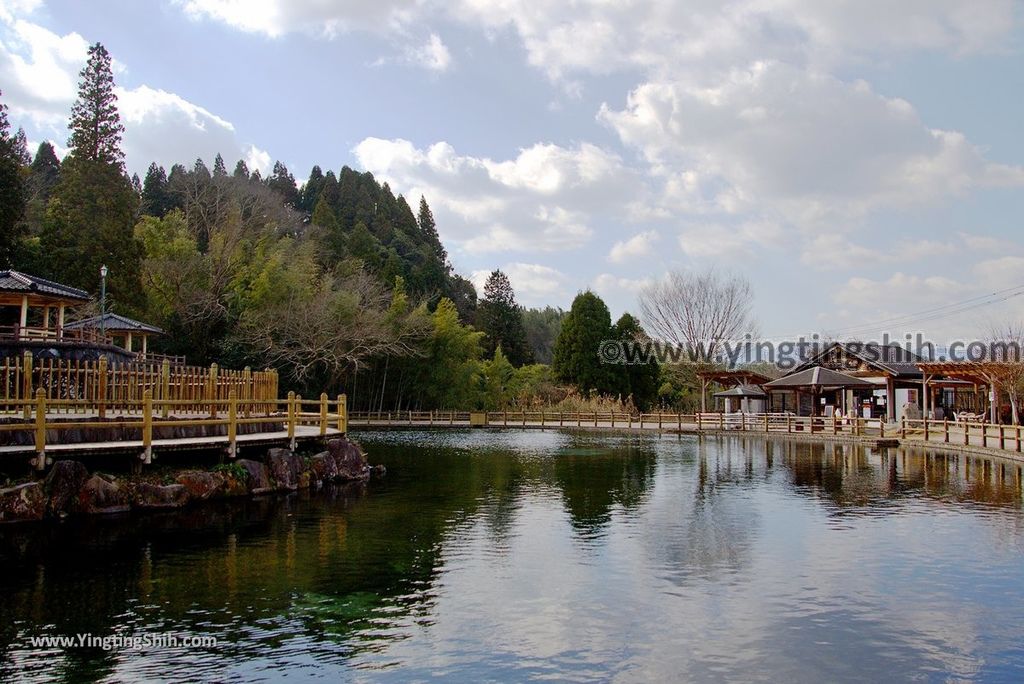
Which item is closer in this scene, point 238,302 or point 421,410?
point 238,302

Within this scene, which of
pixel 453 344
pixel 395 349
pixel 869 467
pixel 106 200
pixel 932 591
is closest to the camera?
pixel 932 591

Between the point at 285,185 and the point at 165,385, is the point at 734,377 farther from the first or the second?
the point at 285,185

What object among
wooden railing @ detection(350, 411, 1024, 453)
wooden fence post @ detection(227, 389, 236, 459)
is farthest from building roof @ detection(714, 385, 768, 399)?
wooden fence post @ detection(227, 389, 236, 459)

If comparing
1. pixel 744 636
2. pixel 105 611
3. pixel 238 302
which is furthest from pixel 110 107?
pixel 744 636

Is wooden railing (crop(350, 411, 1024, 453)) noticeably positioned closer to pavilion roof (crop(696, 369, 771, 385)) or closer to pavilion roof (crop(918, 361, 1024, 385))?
pavilion roof (crop(918, 361, 1024, 385))

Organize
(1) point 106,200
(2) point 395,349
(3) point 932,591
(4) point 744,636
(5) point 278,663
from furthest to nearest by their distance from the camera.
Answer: (2) point 395,349 < (1) point 106,200 < (3) point 932,591 < (4) point 744,636 < (5) point 278,663

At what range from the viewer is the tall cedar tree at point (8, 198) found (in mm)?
29469

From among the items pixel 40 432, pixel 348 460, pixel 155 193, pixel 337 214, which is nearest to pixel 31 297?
pixel 348 460

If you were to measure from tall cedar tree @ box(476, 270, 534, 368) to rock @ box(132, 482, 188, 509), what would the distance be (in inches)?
1840

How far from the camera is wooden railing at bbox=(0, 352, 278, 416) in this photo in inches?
547

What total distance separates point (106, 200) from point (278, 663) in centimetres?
3274

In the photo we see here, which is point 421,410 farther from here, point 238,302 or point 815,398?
point 815,398

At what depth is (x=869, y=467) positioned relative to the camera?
21453mm

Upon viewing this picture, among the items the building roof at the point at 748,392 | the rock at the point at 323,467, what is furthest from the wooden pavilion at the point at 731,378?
the rock at the point at 323,467
